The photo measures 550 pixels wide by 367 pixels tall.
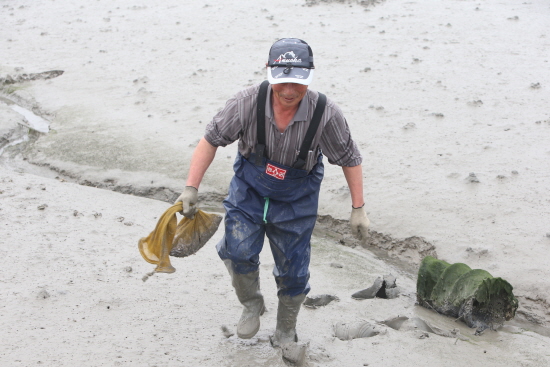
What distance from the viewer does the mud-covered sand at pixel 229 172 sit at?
138 inches

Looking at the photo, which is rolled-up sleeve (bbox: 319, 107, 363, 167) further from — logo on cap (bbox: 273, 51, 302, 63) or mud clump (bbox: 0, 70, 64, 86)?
mud clump (bbox: 0, 70, 64, 86)

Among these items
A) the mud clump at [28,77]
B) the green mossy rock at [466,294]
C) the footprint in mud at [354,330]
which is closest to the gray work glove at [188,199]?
the footprint in mud at [354,330]

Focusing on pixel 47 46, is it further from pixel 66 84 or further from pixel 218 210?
pixel 218 210

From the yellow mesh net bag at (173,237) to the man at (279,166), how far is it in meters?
0.11

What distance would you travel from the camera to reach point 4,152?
6594 mm

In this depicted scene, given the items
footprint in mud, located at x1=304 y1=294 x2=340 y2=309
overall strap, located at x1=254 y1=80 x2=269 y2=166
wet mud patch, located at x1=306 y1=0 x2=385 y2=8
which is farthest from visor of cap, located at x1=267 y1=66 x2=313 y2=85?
wet mud patch, located at x1=306 y1=0 x2=385 y2=8

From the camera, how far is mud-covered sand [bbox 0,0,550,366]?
11.5 ft

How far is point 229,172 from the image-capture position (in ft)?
19.4

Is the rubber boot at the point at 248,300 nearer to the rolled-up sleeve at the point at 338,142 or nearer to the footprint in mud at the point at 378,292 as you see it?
the rolled-up sleeve at the point at 338,142

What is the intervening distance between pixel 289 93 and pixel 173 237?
949mm

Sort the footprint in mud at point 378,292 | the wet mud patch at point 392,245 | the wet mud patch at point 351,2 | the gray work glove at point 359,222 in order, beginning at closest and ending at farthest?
the gray work glove at point 359,222 → the footprint in mud at point 378,292 → the wet mud patch at point 392,245 → the wet mud patch at point 351,2

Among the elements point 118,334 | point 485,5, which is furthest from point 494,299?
point 485,5

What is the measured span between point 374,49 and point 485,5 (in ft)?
8.90

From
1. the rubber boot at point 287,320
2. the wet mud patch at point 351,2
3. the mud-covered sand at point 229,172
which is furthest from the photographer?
the wet mud patch at point 351,2
